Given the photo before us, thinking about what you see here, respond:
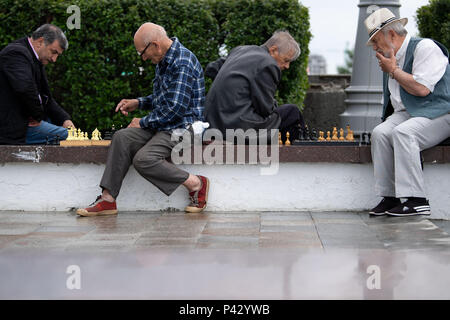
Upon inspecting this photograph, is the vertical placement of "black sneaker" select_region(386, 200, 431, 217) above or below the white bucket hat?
below

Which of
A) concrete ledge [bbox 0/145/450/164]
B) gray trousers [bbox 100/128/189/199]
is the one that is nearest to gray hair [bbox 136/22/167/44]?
gray trousers [bbox 100/128/189/199]

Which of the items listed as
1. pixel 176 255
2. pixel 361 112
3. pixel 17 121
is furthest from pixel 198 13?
pixel 176 255

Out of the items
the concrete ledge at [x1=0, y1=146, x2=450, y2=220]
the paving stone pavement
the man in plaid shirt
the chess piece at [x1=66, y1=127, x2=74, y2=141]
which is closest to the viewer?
the paving stone pavement

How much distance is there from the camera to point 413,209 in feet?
19.4

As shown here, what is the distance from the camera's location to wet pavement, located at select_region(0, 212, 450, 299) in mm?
3910

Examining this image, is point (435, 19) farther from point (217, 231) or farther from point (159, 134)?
point (217, 231)

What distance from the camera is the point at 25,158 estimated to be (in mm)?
6520

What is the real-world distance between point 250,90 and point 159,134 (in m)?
0.87

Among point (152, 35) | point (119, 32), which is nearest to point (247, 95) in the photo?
point (152, 35)

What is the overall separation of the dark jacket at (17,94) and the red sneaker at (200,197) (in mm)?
1594

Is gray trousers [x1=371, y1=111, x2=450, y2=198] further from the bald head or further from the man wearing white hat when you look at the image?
the bald head

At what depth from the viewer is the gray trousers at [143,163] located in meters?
6.18

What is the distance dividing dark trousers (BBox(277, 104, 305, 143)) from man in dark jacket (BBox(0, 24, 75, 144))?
79.1 inches

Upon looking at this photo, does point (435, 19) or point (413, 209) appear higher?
point (435, 19)
